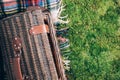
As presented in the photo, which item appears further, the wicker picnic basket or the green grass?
the green grass

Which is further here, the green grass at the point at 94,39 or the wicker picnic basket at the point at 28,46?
the green grass at the point at 94,39

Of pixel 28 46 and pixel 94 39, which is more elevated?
pixel 28 46

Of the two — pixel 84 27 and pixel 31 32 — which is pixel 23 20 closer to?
pixel 31 32

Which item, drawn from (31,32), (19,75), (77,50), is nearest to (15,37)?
(31,32)

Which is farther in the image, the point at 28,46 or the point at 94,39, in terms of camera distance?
the point at 94,39
